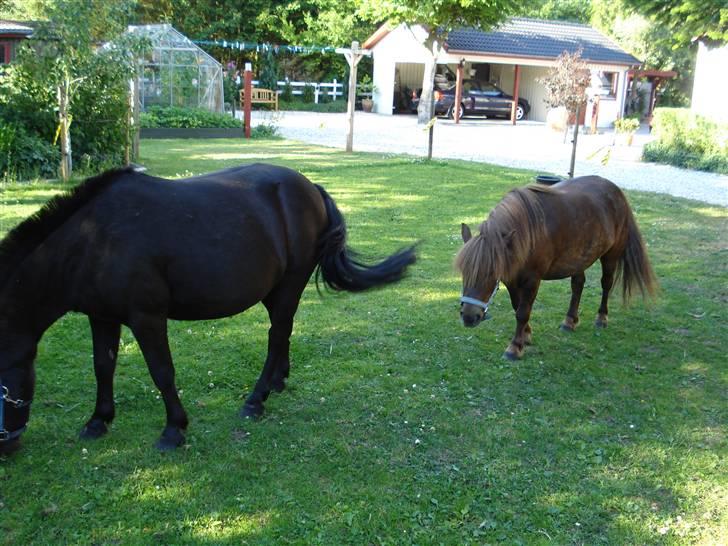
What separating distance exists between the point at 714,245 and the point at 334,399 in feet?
22.4

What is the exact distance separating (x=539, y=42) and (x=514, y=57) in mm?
3426

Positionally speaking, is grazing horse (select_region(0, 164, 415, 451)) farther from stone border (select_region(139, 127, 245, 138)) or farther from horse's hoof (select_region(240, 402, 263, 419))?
stone border (select_region(139, 127, 245, 138))

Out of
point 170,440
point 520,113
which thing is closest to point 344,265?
point 170,440

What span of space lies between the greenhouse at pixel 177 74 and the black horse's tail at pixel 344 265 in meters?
19.7

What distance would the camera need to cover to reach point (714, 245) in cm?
909

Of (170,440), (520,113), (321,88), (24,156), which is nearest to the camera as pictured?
(170,440)

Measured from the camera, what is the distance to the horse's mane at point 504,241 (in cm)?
460

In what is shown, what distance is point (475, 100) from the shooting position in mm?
32250

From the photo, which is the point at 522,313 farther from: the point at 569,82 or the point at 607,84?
the point at 607,84

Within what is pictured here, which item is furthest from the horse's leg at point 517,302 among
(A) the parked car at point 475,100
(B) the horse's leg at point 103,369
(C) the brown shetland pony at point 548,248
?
(A) the parked car at point 475,100

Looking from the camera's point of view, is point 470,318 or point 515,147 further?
point 515,147

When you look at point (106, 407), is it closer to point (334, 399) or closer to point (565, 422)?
point (334, 399)

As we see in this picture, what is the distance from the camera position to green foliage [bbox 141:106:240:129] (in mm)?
20339

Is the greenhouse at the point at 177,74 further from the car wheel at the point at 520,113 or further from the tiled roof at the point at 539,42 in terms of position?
the car wheel at the point at 520,113
